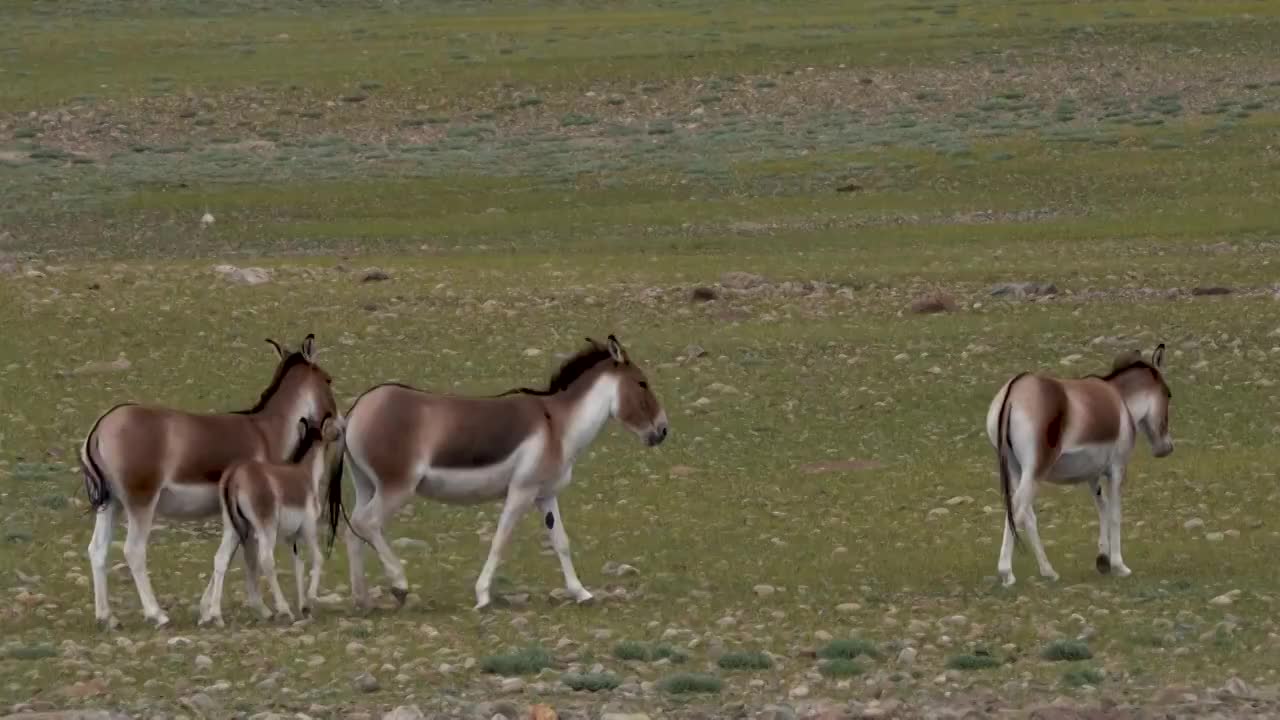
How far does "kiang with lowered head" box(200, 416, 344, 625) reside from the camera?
15.3 meters

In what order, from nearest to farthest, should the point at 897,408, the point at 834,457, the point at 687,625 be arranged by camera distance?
the point at 687,625
the point at 834,457
the point at 897,408

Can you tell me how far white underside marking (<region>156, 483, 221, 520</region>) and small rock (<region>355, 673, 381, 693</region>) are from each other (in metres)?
3.14

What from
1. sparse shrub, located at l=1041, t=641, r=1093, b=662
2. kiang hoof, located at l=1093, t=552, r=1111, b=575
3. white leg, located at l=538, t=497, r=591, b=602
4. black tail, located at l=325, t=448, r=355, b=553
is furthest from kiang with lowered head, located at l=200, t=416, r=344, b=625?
kiang hoof, located at l=1093, t=552, r=1111, b=575

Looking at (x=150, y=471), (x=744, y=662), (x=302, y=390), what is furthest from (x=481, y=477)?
(x=744, y=662)

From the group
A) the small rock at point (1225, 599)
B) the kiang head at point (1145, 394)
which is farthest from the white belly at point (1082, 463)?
the small rock at point (1225, 599)

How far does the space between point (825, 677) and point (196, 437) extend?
185 inches

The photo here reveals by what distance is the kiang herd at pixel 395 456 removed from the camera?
15.5 metres

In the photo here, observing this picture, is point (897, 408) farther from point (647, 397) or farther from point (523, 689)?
point (523, 689)

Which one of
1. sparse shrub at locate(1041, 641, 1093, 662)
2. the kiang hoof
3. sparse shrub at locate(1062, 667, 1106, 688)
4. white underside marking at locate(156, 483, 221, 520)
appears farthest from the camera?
the kiang hoof

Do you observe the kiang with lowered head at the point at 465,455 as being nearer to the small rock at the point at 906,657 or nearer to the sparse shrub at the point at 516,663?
the sparse shrub at the point at 516,663

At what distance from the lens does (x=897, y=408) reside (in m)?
24.6

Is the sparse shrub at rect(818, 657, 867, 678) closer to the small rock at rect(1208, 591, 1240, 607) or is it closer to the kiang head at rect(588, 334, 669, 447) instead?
the small rock at rect(1208, 591, 1240, 607)

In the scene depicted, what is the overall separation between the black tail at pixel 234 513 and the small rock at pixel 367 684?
2627 mm

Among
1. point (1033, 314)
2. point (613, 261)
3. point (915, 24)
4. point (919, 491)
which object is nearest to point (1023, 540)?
point (919, 491)
